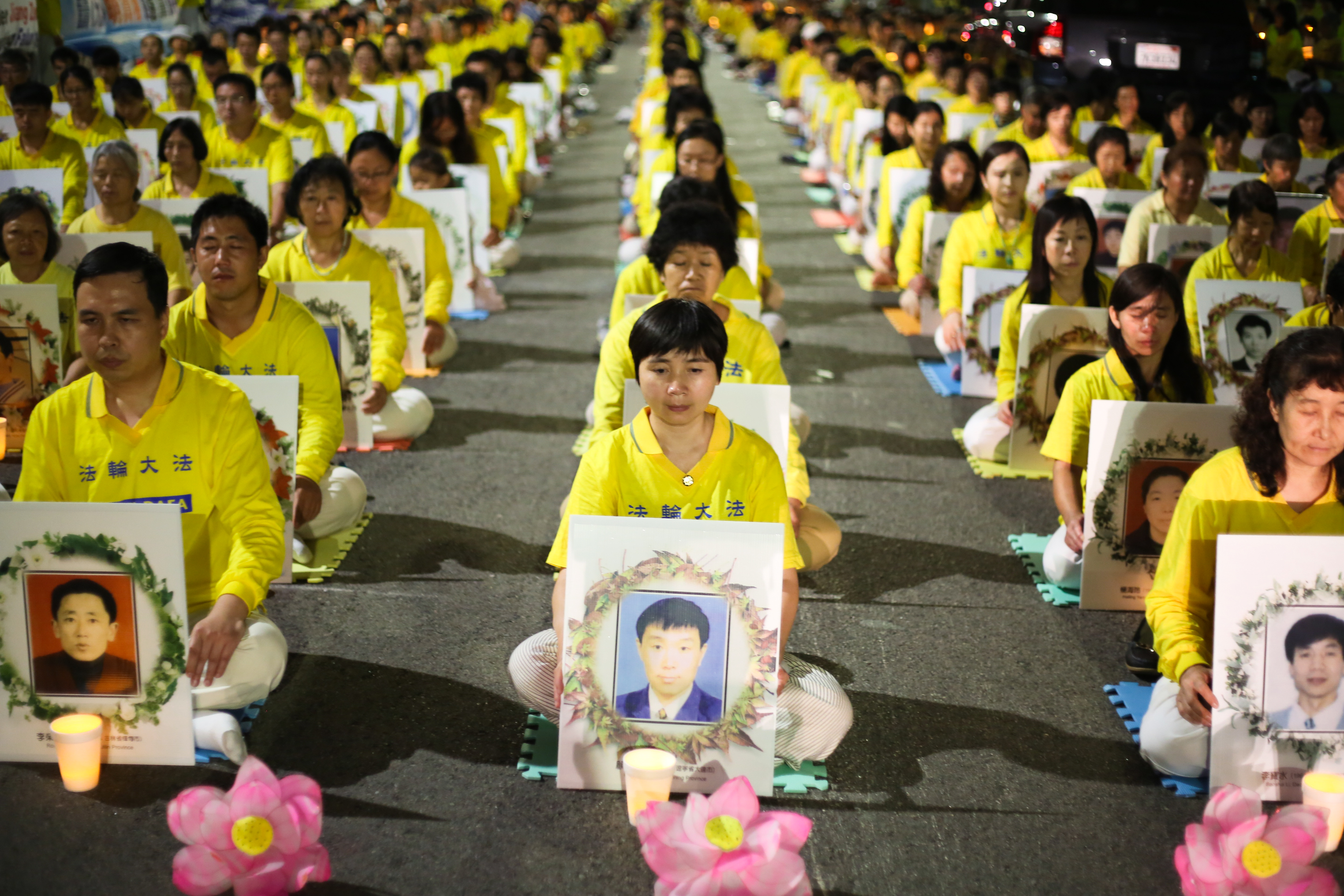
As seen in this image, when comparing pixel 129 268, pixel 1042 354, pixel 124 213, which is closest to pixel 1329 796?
pixel 1042 354

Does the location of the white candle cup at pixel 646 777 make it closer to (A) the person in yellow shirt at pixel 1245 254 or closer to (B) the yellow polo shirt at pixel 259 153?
(A) the person in yellow shirt at pixel 1245 254

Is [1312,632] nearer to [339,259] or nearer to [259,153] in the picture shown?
[339,259]

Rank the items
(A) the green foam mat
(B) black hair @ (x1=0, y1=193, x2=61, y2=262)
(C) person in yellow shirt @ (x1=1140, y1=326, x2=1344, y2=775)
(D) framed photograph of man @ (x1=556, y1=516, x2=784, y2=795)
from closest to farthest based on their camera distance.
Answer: (D) framed photograph of man @ (x1=556, y1=516, x2=784, y2=795), (C) person in yellow shirt @ (x1=1140, y1=326, x2=1344, y2=775), (A) the green foam mat, (B) black hair @ (x1=0, y1=193, x2=61, y2=262)

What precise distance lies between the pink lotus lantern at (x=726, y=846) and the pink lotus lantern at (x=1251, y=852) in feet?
2.58

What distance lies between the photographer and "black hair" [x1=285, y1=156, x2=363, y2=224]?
216 inches

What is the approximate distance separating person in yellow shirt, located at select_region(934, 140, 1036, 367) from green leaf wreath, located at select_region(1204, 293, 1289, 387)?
1.05 metres

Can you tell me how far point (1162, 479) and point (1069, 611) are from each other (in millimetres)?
515

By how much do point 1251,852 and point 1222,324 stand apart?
3443 millimetres

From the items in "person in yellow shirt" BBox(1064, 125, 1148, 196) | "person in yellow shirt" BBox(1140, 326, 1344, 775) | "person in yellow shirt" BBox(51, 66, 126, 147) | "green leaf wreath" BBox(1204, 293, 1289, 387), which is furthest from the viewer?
"person in yellow shirt" BBox(51, 66, 126, 147)

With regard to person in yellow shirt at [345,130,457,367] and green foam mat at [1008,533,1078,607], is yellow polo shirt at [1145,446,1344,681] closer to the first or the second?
green foam mat at [1008,533,1078,607]

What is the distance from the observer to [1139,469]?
4258mm

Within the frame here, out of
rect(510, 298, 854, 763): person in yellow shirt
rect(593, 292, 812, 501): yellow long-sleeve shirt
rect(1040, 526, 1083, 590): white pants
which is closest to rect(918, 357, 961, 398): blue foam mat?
rect(1040, 526, 1083, 590): white pants

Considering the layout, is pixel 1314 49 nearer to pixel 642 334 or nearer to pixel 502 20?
pixel 502 20

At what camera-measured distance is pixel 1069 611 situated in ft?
14.6
